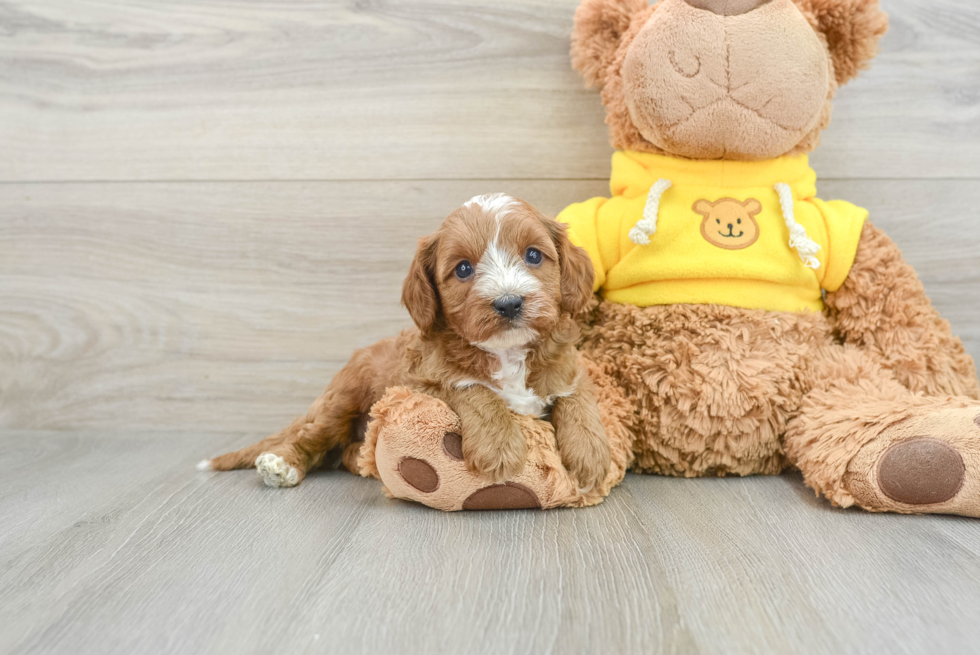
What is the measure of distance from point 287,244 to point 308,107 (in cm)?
37

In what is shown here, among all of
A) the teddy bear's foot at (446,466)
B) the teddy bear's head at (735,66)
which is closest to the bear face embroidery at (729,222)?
the teddy bear's head at (735,66)

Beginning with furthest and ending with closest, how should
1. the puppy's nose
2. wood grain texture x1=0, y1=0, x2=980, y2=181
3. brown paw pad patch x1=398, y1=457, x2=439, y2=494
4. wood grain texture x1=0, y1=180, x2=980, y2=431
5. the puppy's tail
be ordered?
wood grain texture x1=0, y1=180, x2=980, y2=431 < wood grain texture x1=0, y1=0, x2=980, y2=181 < the puppy's tail < brown paw pad patch x1=398, y1=457, x2=439, y2=494 < the puppy's nose

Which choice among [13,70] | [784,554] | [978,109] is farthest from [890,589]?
[13,70]

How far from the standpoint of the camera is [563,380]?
4.53 ft

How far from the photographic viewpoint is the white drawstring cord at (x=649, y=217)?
1473mm

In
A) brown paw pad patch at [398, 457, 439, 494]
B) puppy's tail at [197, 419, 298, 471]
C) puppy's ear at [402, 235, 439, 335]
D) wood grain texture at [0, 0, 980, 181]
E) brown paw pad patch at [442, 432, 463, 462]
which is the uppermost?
wood grain texture at [0, 0, 980, 181]

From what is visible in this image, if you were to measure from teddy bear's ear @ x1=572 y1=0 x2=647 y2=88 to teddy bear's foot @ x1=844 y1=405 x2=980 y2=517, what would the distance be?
0.97 m

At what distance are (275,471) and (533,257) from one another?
2.46 ft

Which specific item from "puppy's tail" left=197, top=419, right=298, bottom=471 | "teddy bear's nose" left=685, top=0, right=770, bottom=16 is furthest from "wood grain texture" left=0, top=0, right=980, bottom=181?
"puppy's tail" left=197, top=419, right=298, bottom=471

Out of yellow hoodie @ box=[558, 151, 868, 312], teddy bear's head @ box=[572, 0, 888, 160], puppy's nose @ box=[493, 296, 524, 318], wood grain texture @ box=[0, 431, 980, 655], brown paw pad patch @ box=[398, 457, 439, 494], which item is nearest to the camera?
wood grain texture @ box=[0, 431, 980, 655]

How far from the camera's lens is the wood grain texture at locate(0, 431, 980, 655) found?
0.90m

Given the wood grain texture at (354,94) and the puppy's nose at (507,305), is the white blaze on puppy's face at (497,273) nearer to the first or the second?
the puppy's nose at (507,305)

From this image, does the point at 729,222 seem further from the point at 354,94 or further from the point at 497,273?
the point at 354,94

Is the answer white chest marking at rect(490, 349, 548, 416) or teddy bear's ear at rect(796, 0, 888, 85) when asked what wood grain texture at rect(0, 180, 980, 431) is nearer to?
teddy bear's ear at rect(796, 0, 888, 85)
